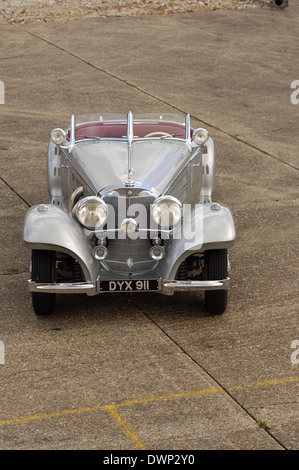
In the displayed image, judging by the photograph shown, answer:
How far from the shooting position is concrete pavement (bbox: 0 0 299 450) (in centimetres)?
626

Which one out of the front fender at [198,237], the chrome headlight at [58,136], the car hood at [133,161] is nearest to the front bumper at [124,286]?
the front fender at [198,237]

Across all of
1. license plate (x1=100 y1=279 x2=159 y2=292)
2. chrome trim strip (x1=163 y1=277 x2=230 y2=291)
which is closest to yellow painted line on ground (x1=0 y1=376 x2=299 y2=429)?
chrome trim strip (x1=163 y1=277 x2=230 y2=291)

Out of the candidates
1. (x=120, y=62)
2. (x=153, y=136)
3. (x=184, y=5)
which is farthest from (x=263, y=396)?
(x=184, y=5)

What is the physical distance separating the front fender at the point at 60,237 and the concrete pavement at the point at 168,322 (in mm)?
553

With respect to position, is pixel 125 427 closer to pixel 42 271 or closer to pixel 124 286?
pixel 124 286

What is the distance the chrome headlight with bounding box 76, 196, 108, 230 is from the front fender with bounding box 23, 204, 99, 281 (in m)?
0.19

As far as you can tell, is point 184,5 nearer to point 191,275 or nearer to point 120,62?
point 120,62

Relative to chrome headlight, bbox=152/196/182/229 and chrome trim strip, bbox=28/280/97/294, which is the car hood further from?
chrome trim strip, bbox=28/280/97/294

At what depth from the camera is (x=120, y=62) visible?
56.0 ft

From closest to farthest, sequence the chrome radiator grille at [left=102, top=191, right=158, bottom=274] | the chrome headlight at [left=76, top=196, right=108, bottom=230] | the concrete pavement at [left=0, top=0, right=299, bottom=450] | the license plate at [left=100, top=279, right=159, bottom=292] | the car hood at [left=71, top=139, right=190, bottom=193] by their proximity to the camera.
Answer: the concrete pavement at [left=0, top=0, right=299, bottom=450]
the license plate at [left=100, top=279, right=159, bottom=292]
the chrome headlight at [left=76, top=196, right=108, bottom=230]
the chrome radiator grille at [left=102, top=191, right=158, bottom=274]
the car hood at [left=71, top=139, right=190, bottom=193]

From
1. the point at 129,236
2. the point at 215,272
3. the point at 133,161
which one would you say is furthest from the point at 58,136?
the point at 215,272

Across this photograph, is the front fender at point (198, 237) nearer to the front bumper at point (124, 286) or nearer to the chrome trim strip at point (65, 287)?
the front bumper at point (124, 286)

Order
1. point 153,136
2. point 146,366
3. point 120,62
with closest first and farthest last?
point 146,366 < point 153,136 < point 120,62
